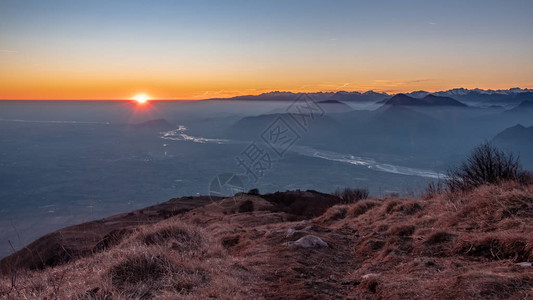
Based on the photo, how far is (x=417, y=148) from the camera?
413 ft

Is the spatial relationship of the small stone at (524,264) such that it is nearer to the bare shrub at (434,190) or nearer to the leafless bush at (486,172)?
the leafless bush at (486,172)

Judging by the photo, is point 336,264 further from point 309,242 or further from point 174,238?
point 174,238

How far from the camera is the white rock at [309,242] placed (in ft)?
19.4

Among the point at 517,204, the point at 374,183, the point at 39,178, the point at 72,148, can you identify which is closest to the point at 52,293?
the point at 517,204

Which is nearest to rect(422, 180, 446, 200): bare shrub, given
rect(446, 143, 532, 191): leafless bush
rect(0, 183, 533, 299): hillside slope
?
rect(446, 143, 532, 191): leafless bush

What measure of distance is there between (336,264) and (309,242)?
0.87m

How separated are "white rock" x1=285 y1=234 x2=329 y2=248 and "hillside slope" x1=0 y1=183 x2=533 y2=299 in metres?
0.02

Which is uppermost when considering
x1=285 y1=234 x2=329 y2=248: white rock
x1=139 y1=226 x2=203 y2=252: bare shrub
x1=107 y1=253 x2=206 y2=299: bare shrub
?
x1=107 y1=253 x2=206 y2=299: bare shrub

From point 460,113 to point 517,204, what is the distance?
175410 millimetres

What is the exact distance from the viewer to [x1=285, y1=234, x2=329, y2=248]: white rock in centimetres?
590

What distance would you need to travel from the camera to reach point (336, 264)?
5199 mm

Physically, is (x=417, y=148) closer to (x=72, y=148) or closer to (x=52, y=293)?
(x=72, y=148)

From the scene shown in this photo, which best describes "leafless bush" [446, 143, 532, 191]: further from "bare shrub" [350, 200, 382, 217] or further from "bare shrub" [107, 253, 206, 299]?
"bare shrub" [107, 253, 206, 299]

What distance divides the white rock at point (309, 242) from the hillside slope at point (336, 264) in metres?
0.02
